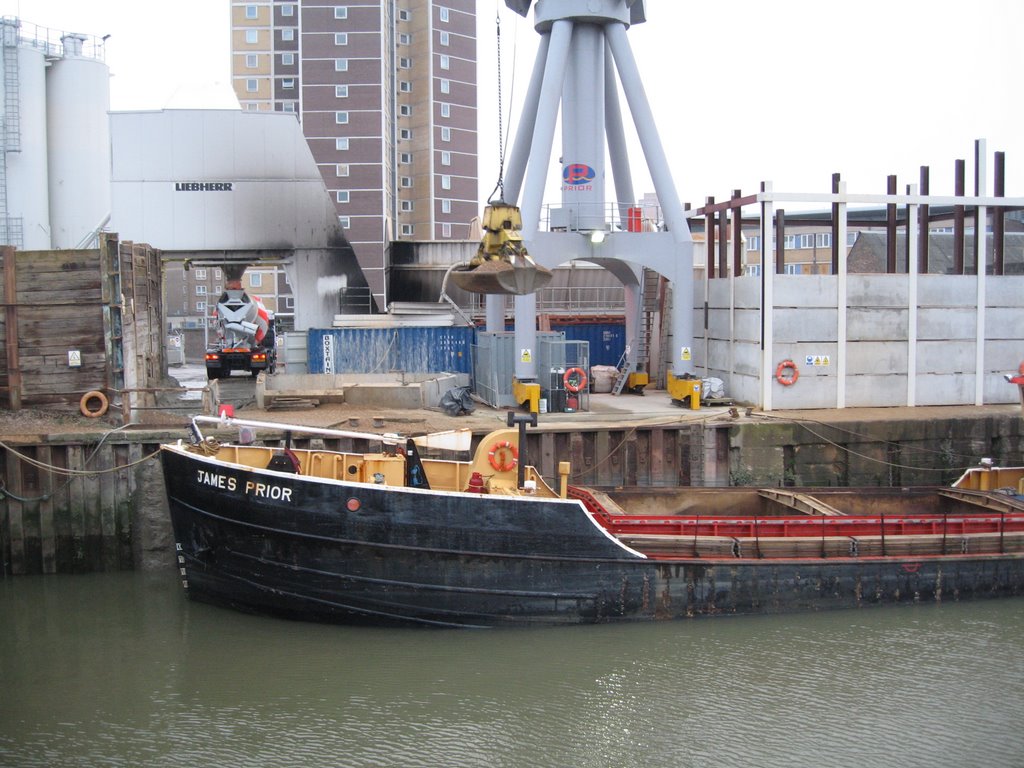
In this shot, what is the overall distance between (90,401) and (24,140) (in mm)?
29302

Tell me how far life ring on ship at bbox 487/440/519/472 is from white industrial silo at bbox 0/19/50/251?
35.0 metres

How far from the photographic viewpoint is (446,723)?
1289 cm

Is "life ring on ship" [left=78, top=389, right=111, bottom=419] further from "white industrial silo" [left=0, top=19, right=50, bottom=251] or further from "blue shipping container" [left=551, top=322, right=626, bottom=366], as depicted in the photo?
"white industrial silo" [left=0, top=19, right=50, bottom=251]

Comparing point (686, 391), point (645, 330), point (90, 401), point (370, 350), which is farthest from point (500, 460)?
point (645, 330)

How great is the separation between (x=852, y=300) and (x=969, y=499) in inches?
251

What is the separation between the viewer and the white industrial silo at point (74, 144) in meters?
45.9

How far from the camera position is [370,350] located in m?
28.6

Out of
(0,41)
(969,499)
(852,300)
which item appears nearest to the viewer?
(969,499)

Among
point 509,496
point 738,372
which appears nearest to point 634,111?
point 738,372

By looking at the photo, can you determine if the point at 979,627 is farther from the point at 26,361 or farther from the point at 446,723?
the point at 26,361

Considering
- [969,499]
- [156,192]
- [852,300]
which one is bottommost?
[969,499]

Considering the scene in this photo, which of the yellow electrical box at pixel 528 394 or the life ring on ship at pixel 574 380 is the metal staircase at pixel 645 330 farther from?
the yellow electrical box at pixel 528 394

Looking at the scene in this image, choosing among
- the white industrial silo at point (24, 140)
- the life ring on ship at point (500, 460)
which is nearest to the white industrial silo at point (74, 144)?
the white industrial silo at point (24, 140)

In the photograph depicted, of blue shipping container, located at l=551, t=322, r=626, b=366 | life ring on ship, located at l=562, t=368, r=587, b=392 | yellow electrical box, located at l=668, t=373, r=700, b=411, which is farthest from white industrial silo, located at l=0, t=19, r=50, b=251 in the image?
yellow electrical box, located at l=668, t=373, r=700, b=411
